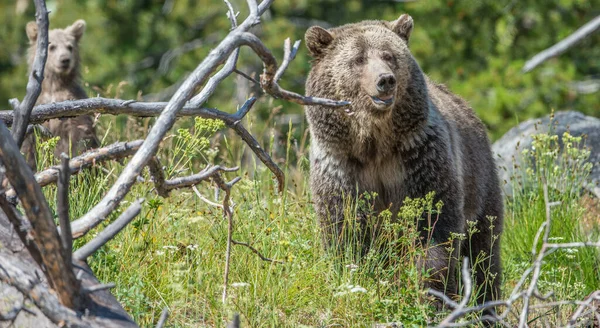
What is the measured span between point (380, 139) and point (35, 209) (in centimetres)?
273

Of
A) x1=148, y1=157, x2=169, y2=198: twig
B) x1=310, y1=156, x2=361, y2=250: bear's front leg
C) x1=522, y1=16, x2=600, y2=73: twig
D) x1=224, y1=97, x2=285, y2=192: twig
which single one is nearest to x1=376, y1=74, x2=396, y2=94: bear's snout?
x1=310, y1=156, x2=361, y2=250: bear's front leg

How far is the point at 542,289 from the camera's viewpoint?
5277 mm

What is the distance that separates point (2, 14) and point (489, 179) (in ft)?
52.1

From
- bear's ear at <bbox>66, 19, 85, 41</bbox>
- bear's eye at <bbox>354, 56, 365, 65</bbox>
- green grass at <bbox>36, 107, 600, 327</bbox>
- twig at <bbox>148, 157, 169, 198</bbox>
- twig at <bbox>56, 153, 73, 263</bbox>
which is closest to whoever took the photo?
twig at <bbox>56, 153, 73, 263</bbox>

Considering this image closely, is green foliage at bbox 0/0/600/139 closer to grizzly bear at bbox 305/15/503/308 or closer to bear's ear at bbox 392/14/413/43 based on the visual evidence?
bear's ear at bbox 392/14/413/43

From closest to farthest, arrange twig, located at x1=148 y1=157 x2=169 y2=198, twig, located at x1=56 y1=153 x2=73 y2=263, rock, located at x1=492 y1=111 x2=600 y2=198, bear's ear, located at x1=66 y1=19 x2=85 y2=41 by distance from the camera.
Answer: twig, located at x1=56 y1=153 x2=73 y2=263, twig, located at x1=148 y1=157 x2=169 y2=198, rock, located at x1=492 y1=111 x2=600 y2=198, bear's ear, located at x1=66 y1=19 x2=85 y2=41

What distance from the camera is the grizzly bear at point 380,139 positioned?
17.6 ft

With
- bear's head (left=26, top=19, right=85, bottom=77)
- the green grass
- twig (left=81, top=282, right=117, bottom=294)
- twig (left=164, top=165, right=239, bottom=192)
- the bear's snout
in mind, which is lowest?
the green grass

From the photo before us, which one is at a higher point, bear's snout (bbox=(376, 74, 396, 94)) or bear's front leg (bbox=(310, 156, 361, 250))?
bear's snout (bbox=(376, 74, 396, 94))

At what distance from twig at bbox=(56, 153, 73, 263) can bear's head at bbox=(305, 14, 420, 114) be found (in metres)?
2.49

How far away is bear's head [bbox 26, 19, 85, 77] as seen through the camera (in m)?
9.20

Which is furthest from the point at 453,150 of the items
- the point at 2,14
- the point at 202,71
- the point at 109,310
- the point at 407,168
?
the point at 2,14

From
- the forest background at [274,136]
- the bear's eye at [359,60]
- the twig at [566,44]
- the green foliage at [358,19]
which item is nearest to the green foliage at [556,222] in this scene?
the forest background at [274,136]

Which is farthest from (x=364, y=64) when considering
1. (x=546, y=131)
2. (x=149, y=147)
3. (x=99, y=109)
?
(x=546, y=131)
